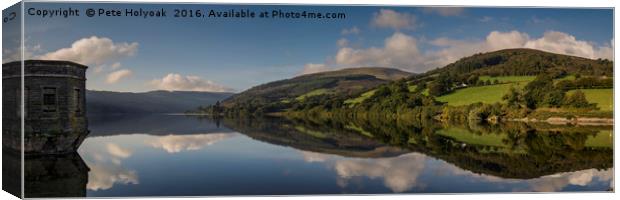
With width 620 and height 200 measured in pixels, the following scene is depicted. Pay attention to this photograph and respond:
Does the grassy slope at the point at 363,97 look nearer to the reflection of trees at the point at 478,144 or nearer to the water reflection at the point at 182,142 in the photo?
the reflection of trees at the point at 478,144

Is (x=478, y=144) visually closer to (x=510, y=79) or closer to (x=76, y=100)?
(x=510, y=79)

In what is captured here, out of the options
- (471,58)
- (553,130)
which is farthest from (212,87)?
(553,130)

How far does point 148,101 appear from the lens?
49.9ft

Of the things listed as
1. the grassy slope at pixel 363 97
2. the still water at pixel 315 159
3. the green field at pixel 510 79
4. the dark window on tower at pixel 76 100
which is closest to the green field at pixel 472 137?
the still water at pixel 315 159

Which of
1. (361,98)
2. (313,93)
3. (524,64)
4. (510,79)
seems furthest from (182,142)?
(524,64)

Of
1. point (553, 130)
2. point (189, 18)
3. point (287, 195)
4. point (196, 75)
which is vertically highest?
point (189, 18)

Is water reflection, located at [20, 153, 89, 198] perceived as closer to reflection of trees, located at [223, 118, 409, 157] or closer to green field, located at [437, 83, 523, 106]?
reflection of trees, located at [223, 118, 409, 157]

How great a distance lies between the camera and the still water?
1435cm

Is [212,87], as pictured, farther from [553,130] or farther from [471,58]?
[553,130]

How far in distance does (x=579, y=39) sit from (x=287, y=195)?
6746mm

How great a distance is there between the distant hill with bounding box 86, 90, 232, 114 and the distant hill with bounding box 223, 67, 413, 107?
56 centimetres

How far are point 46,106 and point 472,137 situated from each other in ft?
27.9

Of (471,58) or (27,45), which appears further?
(471,58)

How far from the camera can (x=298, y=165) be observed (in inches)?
597
